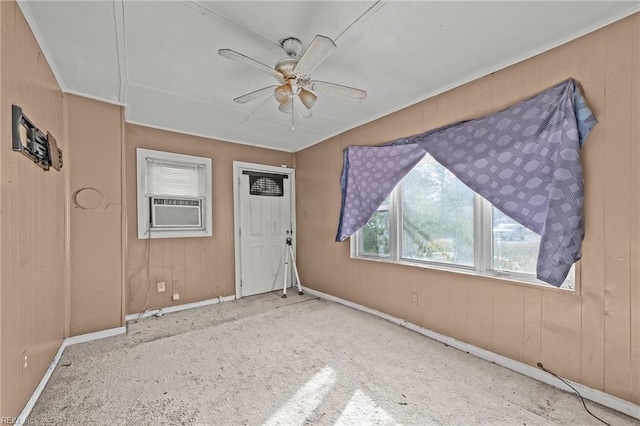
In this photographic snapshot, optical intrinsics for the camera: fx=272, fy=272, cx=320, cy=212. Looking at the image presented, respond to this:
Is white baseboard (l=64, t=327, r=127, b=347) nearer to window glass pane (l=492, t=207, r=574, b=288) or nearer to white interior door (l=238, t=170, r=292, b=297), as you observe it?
white interior door (l=238, t=170, r=292, b=297)

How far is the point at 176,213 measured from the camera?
143 inches

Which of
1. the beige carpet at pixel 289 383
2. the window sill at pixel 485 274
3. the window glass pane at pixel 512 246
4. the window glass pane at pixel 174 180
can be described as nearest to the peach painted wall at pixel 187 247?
the window glass pane at pixel 174 180

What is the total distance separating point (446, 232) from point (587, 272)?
1.04m

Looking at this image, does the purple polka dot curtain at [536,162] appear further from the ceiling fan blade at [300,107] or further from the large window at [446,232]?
the ceiling fan blade at [300,107]

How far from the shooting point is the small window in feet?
11.2

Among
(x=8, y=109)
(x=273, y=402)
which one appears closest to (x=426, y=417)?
(x=273, y=402)

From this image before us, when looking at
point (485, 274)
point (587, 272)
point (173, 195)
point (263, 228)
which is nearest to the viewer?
point (587, 272)

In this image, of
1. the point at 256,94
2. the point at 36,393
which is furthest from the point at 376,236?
the point at 36,393

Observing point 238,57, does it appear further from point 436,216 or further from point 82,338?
point 82,338

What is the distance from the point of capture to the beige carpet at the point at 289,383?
65.9 inches

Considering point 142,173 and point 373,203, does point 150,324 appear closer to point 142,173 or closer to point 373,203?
point 142,173

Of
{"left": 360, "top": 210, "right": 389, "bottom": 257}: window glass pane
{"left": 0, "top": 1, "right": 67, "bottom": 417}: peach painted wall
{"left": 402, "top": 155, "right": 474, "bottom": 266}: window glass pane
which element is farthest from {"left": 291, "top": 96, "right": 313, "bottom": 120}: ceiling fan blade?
{"left": 0, "top": 1, "right": 67, "bottom": 417}: peach painted wall

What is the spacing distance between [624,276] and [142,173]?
454 centimetres

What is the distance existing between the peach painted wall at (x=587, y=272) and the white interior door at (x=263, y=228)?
244 centimetres
